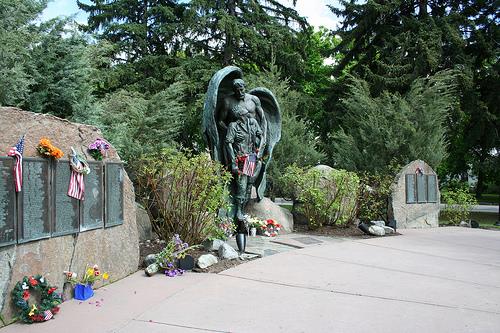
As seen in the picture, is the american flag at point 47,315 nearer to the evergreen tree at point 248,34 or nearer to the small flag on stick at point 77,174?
the small flag on stick at point 77,174

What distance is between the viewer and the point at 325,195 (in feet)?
35.2

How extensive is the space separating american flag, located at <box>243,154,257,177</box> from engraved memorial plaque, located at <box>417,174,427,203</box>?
5473 mm

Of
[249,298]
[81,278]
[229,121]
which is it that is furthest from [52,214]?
[229,121]

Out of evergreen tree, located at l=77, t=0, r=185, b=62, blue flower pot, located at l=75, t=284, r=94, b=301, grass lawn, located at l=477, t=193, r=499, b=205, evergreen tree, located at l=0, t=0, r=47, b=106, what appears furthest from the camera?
grass lawn, located at l=477, t=193, r=499, b=205

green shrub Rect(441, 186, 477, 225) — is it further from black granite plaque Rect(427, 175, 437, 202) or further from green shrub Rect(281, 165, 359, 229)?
green shrub Rect(281, 165, 359, 229)

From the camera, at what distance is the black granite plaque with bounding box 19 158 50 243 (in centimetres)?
433

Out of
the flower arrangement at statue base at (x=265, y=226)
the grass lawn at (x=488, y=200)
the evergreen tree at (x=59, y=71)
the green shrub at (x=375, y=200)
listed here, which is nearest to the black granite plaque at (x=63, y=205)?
the flower arrangement at statue base at (x=265, y=226)

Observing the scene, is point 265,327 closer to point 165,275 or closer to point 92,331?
point 92,331

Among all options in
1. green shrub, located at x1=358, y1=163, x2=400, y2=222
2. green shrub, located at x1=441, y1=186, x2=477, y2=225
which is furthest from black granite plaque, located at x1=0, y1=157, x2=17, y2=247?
green shrub, located at x1=441, y1=186, x2=477, y2=225

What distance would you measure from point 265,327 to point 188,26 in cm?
1614

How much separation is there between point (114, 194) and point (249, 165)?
368 cm

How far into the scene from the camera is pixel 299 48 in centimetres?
2033

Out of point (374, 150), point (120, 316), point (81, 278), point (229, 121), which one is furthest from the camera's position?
point (374, 150)

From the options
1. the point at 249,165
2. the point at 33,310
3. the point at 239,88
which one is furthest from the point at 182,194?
the point at 33,310
